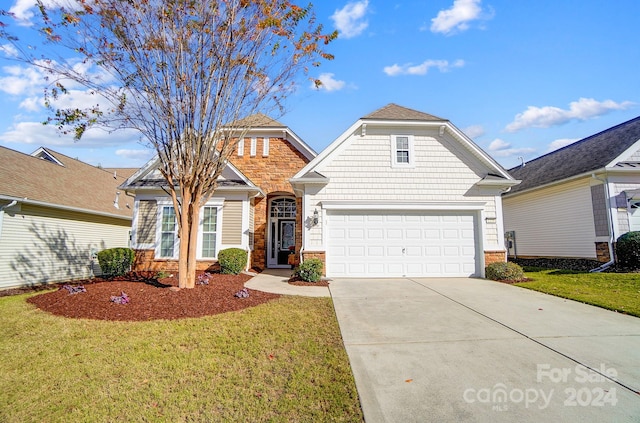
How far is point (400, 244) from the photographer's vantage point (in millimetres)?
10734

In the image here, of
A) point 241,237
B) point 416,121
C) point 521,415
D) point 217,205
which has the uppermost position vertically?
point 416,121

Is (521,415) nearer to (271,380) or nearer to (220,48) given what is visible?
(271,380)

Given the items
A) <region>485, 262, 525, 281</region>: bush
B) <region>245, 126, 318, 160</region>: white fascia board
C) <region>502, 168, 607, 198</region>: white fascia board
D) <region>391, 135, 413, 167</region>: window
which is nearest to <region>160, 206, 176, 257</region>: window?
<region>245, 126, 318, 160</region>: white fascia board

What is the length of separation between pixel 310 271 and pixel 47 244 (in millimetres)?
10347

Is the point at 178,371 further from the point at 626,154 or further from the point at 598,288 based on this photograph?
the point at 626,154

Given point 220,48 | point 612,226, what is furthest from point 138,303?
point 612,226

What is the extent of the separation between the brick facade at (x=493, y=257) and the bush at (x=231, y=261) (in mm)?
8835

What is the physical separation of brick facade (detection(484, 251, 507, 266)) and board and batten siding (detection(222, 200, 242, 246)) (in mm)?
9253

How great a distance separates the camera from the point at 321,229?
10656 millimetres

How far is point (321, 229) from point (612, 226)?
36.6 ft

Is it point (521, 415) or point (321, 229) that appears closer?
point (521, 415)

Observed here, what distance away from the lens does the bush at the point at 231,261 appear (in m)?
11.0

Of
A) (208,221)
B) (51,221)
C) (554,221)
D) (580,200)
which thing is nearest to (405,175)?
(208,221)

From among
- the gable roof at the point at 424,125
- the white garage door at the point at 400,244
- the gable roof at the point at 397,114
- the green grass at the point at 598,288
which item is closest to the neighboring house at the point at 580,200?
the green grass at the point at 598,288
